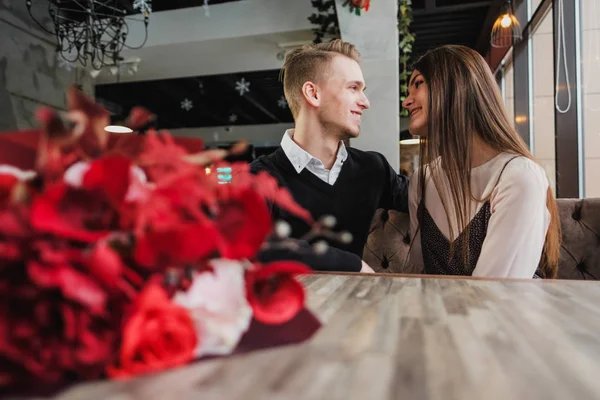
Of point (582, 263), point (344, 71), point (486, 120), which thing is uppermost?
point (344, 71)

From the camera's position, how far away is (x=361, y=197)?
1.77 metres

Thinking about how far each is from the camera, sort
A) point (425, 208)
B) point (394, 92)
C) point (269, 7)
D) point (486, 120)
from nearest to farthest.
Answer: point (486, 120), point (425, 208), point (394, 92), point (269, 7)

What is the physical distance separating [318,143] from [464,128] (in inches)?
26.4

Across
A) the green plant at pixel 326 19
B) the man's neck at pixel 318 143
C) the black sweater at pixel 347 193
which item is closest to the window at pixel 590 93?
the green plant at pixel 326 19

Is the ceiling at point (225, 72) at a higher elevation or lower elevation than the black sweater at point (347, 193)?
higher

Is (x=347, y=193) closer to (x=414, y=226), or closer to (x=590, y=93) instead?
(x=414, y=226)

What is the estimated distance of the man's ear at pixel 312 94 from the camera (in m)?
2.04

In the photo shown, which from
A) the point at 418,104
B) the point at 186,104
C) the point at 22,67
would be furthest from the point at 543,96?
the point at 186,104

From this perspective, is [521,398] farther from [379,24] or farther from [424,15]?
[424,15]

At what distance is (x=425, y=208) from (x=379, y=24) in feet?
5.46

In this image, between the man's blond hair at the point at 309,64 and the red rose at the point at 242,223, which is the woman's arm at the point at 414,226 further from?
the red rose at the point at 242,223

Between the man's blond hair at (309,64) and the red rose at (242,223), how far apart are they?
70.2 inches

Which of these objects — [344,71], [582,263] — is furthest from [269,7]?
[582,263]

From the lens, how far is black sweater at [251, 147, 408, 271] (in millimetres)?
1737
